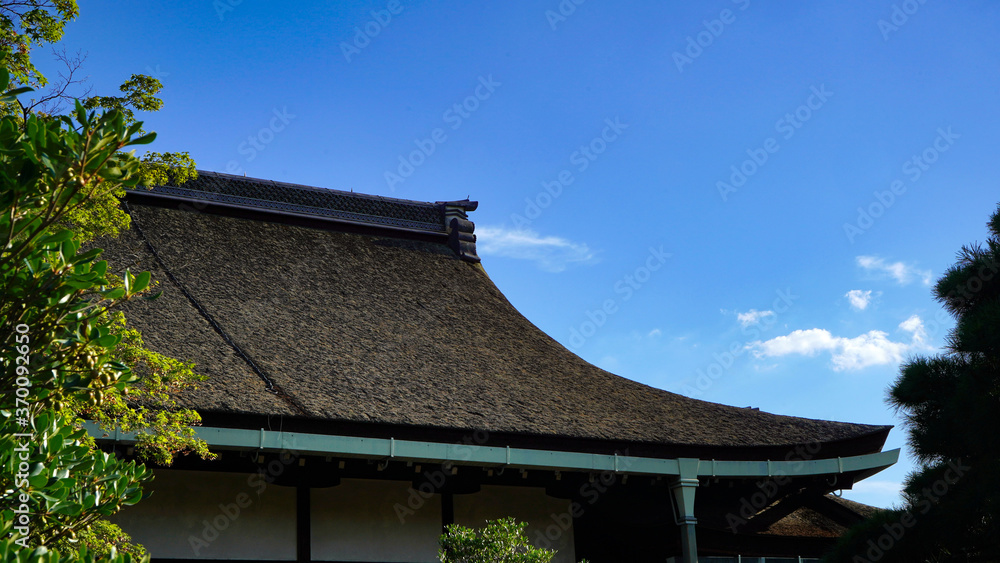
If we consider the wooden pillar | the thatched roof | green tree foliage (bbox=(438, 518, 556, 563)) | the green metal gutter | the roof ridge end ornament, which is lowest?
green tree foliage (bbox=(438, 518, 556, 563))

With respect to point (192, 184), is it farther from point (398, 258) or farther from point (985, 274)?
point (985, 274)

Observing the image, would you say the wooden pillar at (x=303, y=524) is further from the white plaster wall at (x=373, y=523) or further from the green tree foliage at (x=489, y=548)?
the green tree foliage at (x=489, y=548)

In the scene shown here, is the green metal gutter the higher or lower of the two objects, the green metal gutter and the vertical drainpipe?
the higher

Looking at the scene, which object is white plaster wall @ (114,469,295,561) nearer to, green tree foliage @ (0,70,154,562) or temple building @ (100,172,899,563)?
temple building @ (100,172,899,563)

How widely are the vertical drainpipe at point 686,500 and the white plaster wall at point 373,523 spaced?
3.03m

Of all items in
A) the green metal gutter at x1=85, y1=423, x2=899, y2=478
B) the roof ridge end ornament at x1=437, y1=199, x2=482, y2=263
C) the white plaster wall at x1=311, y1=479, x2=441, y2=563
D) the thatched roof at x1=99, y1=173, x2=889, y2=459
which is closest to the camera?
the green metal gutter at x1=85, y1=423, x2=899, y2=478

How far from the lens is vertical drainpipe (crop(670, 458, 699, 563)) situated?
1035 cm

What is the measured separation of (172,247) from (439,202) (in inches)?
242

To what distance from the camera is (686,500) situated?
34.4 ft


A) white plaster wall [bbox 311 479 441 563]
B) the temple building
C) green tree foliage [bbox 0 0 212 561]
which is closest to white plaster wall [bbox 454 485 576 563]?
the temple building

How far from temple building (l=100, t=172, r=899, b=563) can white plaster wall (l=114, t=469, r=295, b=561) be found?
19 mm

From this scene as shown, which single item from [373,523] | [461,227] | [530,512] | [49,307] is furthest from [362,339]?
[49,307]

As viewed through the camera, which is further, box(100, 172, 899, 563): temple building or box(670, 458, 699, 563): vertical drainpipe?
box(670, 458, 699, 563): vertical drainpipe

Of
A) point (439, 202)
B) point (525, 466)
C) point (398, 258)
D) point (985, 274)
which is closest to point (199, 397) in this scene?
point (525, 466)
